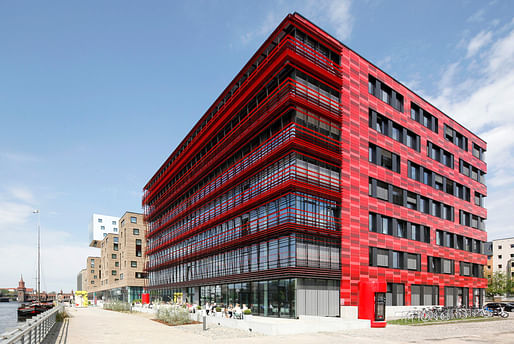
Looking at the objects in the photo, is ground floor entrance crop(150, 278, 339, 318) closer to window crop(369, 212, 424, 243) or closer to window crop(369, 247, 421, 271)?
window crop(369, 247, 421, 271)

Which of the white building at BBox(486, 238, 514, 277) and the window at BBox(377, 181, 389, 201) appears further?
the white building at BBox(486, 238, 514, 277)

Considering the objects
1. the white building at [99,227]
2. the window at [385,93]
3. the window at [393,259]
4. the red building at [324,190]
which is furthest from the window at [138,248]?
the window at [385,93]

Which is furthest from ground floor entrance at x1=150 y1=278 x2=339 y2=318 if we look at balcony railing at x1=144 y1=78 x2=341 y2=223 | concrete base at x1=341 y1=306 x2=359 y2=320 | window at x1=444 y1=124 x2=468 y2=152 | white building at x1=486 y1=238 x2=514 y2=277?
white building at x1=486 y1=238 x2=514 y2=277

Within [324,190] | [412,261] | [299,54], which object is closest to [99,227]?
[412,261]

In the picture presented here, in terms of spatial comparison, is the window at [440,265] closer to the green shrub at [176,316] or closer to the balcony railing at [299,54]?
the balcony railing at [299,54]

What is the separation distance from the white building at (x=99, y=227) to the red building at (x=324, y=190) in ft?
279

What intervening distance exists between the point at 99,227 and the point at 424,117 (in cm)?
11008

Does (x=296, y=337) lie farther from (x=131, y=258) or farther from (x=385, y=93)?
(x=131, y=258)

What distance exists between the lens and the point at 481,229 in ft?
186

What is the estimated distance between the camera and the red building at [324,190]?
33188mm

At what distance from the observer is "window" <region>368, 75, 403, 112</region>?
135ft

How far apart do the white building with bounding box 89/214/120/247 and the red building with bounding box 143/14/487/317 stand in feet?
279

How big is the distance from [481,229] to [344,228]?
31357 mm

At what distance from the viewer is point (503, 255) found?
4756 inches
